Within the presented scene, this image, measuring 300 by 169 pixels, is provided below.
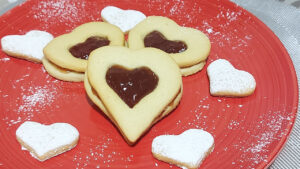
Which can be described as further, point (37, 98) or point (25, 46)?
point (25, 46)

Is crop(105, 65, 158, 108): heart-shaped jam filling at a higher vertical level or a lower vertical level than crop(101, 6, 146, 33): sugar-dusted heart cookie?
higher

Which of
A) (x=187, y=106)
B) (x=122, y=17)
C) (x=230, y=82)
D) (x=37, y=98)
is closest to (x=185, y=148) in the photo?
(x=187, y=106)

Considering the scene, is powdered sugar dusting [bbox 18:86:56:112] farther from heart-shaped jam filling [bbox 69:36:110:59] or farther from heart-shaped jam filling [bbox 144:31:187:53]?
heart-shaped jam filling [bbox 144:31:187:53]

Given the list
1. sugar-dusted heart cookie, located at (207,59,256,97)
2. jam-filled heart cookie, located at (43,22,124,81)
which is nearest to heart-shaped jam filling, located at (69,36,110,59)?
jam-filled heart cookie, located at (43,22,124,81)

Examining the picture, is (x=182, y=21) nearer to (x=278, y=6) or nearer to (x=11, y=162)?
(x=278, y=6)

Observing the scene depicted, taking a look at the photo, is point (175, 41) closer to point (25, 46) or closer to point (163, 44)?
point (163, 44)
